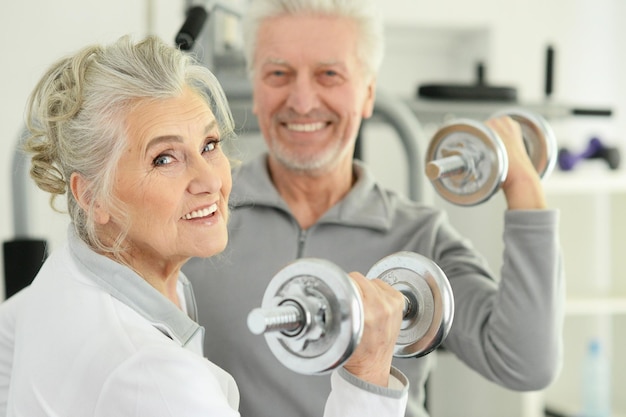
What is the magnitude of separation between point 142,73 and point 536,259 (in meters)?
0.66

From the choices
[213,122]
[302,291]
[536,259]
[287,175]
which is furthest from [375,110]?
[302,291]

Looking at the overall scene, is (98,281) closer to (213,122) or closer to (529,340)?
(213,122)

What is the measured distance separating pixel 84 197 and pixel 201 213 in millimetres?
128

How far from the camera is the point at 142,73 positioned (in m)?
0.93

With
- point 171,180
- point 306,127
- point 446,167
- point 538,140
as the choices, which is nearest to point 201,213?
point 171,180

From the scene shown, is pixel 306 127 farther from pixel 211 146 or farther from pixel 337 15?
pixel 211 146

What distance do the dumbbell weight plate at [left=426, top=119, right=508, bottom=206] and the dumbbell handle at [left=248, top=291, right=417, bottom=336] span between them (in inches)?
20.8

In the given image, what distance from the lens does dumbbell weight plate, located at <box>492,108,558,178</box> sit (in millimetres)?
1348

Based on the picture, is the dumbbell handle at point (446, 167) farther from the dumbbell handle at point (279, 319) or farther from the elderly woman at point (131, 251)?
the dumbbell handle at point (279, 319)

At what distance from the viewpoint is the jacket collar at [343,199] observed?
1.43m

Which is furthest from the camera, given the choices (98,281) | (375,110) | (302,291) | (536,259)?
(375,110)

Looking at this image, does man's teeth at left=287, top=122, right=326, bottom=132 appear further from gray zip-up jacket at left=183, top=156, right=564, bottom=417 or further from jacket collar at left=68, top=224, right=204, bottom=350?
jacket collar at left=68, top=224, right=204, bottom=350

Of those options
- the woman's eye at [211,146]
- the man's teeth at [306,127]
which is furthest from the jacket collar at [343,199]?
the woman's eye at [211,146]

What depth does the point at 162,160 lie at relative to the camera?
920 millimetres
